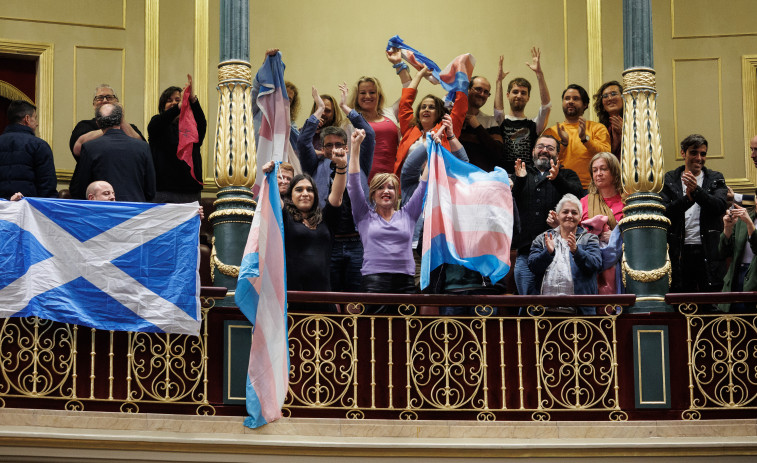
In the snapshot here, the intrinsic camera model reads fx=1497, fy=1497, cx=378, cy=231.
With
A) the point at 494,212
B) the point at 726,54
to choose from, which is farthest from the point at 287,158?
the point at 726,54

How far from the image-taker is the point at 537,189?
40.2ft

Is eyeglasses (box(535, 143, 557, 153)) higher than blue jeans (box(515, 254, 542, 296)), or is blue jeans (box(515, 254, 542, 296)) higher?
eyeglasses (box(535, 143, 557, 153))

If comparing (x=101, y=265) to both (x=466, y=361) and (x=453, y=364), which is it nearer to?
(x=453, y=364)

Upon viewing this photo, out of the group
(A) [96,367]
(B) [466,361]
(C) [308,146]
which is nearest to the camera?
(A) [96,367]

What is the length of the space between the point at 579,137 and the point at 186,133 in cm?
359

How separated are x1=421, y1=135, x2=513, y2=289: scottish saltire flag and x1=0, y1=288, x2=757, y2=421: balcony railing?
352 millimetres

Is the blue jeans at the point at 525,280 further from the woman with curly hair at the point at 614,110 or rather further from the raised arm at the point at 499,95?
the raised arm at the point at 499,95

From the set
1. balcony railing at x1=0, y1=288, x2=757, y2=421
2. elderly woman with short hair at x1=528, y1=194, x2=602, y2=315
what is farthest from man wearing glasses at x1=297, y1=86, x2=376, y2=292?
elderly woman with short hair at x1=528, y1=194, x2=602, y2=315

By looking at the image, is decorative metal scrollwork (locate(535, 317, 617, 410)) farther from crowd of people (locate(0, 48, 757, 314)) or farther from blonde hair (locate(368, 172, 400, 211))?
blonde hair (locate(368, 172, 400, 211))

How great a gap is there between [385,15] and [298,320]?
5.56 meters

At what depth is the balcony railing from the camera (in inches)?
424

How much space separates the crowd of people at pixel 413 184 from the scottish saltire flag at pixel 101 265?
45cm

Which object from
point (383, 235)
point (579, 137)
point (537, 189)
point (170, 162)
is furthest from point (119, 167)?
point (579, 137)

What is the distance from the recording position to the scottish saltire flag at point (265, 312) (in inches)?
420
